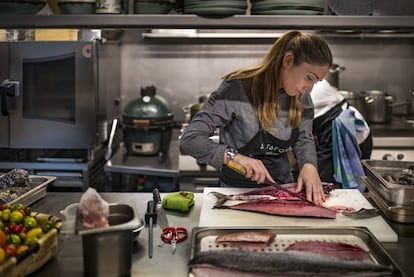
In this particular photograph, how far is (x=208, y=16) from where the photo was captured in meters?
1.99

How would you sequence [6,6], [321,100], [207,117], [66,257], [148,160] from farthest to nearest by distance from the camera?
1. [148,160]
2. [321,100]
3. [207,117]
4. [6,6]
5. [66,257]

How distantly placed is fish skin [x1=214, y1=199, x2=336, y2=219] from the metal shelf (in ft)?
2.22

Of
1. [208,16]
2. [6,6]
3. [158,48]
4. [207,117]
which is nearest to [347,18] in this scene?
[208,16]

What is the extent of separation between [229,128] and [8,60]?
1704mm

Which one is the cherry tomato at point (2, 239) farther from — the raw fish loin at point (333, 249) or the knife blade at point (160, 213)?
the raw fish loin at point (333, 249)

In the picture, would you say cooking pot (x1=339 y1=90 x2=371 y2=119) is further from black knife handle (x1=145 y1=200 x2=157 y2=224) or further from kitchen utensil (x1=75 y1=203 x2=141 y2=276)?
kitchen utensil (x1=75 y1=203 x2=141 y2=276)

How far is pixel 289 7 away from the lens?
2004mm

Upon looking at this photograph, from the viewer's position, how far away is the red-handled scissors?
6.14ft

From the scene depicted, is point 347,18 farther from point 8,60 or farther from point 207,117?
point 8,60

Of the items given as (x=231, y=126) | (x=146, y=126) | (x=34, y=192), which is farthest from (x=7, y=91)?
(x=231, y=126)

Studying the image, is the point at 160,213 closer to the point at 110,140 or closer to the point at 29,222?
the point at 29,222

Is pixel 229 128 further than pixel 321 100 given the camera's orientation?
No

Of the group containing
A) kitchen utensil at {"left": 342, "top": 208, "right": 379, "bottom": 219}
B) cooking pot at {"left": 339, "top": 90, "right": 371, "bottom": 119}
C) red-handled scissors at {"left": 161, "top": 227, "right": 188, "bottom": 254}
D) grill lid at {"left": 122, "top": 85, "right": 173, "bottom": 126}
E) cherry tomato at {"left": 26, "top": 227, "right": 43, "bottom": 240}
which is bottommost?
red-handled scissors at {"left": 161, "top": 227, "right": 188, "bottom": 254}

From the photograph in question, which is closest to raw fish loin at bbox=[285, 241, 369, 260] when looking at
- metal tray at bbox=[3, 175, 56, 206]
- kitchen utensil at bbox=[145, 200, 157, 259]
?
kitchen utensil at bbox=[145, 200, 157, 259]
